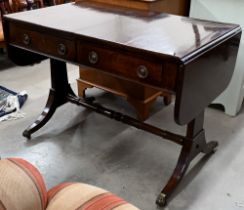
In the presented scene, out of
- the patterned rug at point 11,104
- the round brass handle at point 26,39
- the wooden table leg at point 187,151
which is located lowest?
the patterned rug at point 11,104

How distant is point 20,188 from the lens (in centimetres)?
95

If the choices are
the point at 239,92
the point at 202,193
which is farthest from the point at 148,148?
the point at 239,92

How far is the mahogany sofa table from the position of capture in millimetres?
1279

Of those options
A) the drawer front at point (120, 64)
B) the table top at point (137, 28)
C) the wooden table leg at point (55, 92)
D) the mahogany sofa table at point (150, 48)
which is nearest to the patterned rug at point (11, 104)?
the wooden table leg at point (55, 92)

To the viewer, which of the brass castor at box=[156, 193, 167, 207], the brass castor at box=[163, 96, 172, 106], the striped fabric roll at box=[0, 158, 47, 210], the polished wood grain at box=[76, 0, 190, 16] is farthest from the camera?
the brass castor at box=[163, 96, 172, 106]

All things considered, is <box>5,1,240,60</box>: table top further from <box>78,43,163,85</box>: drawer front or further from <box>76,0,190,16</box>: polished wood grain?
<box>76,0,190,16</box>: polished wood grain

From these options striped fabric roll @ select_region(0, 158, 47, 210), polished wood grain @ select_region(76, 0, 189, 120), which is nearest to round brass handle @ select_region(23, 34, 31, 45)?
polished wood grain @ select_region(76, 0, 189, 120)

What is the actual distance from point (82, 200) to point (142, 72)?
→ 56 centimetres

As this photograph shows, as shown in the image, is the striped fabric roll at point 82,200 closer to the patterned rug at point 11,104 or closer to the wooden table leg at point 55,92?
the wooden table leg at point 55,92

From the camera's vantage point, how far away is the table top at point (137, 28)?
1.32 meters

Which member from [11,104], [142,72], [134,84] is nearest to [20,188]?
[142,72]

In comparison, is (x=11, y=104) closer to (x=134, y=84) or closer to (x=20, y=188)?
(x=134, y=84)

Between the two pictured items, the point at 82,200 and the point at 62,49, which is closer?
the point at 82,200

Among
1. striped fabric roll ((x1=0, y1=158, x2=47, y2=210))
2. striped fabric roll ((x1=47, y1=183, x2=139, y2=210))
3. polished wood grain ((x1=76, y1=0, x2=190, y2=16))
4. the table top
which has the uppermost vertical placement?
the table top
